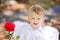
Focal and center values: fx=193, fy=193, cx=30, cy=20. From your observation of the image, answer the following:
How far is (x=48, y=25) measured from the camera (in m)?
1.43

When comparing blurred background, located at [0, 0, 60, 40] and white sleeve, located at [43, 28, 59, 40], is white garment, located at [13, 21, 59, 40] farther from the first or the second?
blurred background, located at [0, 0, 60, 40]

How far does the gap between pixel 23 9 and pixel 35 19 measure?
0.77ft

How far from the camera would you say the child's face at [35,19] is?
1.31 m

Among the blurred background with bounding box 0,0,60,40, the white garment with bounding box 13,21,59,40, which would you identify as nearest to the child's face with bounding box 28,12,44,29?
the white garment with bounding box 13,21,59,40

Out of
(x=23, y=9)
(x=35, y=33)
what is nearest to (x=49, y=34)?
(x=35, y=33)

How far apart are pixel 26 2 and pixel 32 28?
0.28 m

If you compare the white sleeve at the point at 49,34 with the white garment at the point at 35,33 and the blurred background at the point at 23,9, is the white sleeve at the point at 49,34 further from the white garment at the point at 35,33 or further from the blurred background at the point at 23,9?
the blurred background at the point at 23,9

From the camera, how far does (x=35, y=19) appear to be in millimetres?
1323

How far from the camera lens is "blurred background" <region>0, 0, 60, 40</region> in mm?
1483

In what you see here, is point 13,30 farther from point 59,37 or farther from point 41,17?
point 59,37

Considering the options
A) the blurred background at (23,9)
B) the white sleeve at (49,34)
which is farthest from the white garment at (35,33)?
the blurred background at (23,9)

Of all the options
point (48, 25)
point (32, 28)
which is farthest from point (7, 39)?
point (48, 25)

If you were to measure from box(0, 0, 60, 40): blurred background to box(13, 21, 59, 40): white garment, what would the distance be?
13 centimetres

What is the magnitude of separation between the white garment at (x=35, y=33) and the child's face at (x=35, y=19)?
0.03 meters
